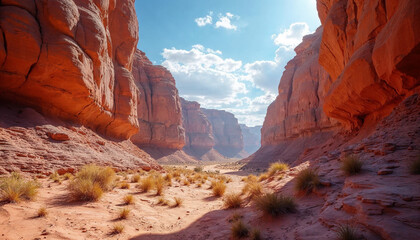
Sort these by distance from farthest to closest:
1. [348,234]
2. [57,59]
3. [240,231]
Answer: [57,59] → [240,231] → [348,234]

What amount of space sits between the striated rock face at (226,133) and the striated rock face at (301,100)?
232ft

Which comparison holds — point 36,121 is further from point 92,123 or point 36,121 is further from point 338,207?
point 338,207

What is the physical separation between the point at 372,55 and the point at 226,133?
401 ft

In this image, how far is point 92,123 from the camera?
18.3 meters

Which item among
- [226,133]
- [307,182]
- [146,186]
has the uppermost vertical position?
[226,133]

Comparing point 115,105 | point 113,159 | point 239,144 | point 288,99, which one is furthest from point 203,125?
point 113,159

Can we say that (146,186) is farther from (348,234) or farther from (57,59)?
(57,59)

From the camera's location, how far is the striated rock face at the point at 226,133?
401ft

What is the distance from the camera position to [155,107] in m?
49.5

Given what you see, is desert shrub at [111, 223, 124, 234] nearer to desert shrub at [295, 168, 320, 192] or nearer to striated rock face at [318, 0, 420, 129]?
desert shrub at [295, 168, 320, 192]

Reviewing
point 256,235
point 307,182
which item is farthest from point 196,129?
point 256,235

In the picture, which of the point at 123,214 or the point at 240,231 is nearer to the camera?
the point at 240,231

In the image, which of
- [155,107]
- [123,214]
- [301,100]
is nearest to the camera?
[123,214]

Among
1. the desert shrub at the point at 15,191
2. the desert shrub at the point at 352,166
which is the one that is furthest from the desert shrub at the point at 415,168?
the desert shrub at the point at 15,191
